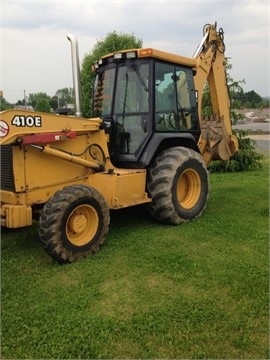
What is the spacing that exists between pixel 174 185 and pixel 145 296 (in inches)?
90.8

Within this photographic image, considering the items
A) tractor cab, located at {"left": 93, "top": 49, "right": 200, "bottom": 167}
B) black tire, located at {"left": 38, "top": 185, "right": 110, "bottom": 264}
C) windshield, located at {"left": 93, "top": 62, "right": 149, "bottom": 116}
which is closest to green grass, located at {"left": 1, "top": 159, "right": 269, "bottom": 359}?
black tire, located at {"left": 38, "top": 185, "right": 110, "bottom": 264}

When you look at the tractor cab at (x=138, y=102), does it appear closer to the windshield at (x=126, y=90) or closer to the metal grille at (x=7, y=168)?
the windshield at (x=126, y=90)

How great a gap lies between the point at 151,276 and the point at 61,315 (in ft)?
3.61

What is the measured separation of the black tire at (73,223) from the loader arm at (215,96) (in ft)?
10.1

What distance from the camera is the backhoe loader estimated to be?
464cm

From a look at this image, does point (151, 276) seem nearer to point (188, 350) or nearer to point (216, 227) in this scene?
point (188, 350)

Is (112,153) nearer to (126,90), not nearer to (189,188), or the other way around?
(126,90)

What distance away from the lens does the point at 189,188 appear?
650cm

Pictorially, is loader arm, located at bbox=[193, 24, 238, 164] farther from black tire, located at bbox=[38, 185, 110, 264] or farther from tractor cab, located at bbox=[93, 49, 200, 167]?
black tire, located at bbox=[38, 185, 110, 264]

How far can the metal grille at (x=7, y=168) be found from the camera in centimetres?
469

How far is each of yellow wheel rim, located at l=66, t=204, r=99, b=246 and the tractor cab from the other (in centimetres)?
125

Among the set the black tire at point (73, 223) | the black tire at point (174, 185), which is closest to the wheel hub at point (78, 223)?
the black tire at point (73, 223)

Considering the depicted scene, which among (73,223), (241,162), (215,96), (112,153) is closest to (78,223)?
(73,223)

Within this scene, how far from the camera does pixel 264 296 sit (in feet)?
12.3
